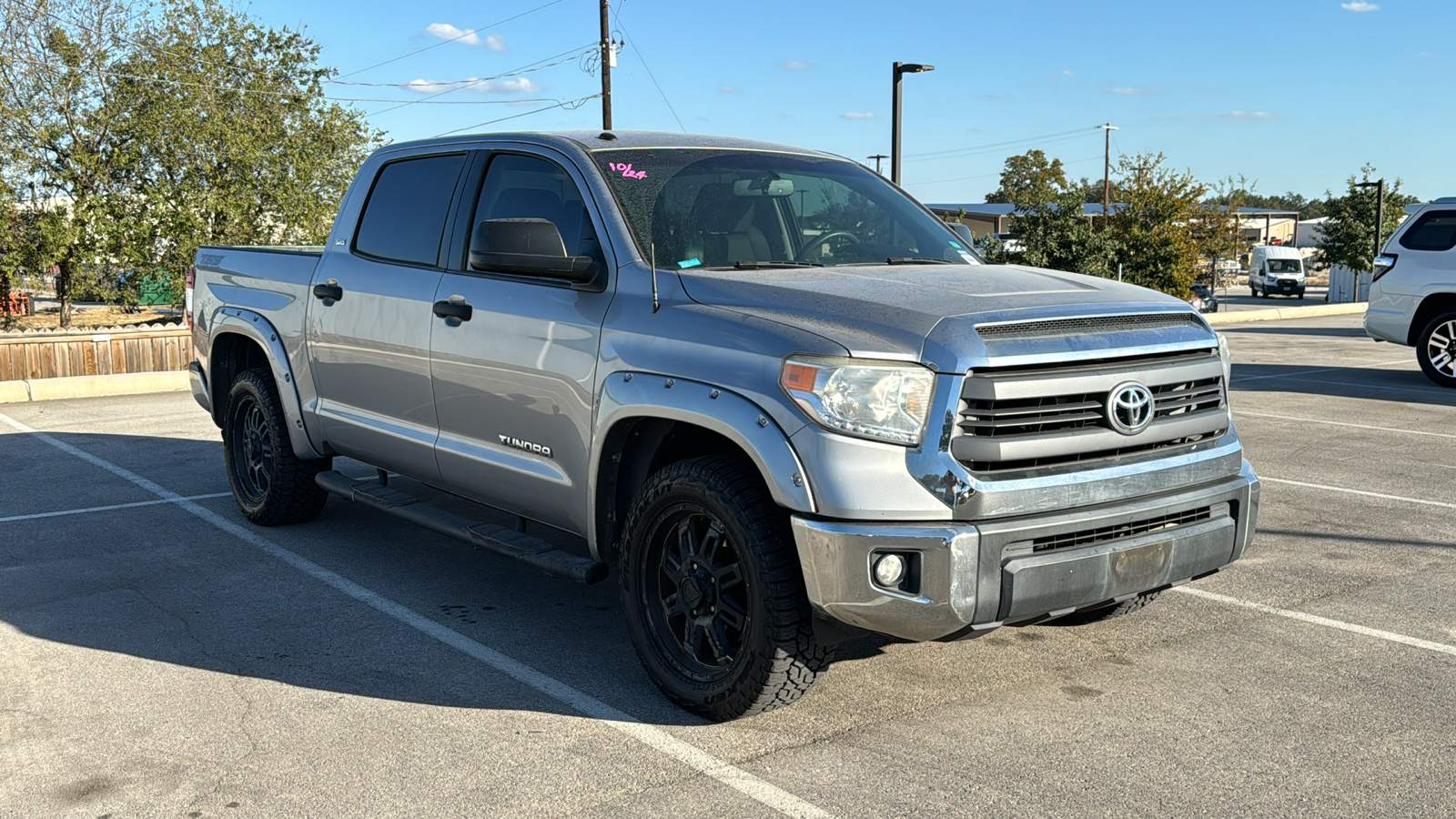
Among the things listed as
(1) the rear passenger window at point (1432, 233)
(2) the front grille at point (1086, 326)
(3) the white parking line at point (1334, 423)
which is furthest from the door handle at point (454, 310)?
(1) the rear passenger window at point (1432, 233)

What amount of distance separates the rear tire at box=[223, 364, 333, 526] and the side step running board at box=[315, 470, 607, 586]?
39cm

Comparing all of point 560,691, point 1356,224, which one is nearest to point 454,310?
point 560,691

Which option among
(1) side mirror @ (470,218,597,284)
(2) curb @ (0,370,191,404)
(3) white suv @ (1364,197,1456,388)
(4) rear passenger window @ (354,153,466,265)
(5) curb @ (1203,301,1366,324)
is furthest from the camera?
(5) curb @ (1203,301,1366,324)

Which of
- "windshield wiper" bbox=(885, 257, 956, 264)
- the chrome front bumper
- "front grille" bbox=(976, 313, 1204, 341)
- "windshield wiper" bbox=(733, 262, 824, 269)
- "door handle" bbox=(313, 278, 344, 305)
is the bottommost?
the chrome front bumper

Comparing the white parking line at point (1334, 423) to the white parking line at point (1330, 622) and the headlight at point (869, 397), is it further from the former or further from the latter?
the headlight at point (869, 397)

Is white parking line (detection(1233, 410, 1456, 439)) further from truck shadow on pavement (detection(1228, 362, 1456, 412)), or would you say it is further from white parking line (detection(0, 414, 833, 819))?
white parking line (detection(0, 414, 833, 819))

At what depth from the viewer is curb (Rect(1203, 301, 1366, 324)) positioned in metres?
27.0

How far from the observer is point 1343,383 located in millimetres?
14508

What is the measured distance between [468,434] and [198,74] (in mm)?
24830

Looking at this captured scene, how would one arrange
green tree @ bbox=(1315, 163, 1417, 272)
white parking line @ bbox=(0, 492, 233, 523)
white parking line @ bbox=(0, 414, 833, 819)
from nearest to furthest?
white parking line @ bbox=(0, 414, 833, 819) < white parking line @ bbox=(0, 492, 233, 523) < green tree @ bbox=(1315, 163, 1417, 272)

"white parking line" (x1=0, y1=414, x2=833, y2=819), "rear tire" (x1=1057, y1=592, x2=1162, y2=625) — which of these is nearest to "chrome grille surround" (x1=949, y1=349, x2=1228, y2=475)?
"rear tire" (x1=1057, y1=592, x2=1162, y2=625)

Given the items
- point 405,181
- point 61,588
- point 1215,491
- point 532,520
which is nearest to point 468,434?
point 532,520

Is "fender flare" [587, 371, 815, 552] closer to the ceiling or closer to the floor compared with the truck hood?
closer to the floor

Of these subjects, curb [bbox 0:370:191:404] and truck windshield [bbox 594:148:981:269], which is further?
curb [bbox 0:370:191:404]
